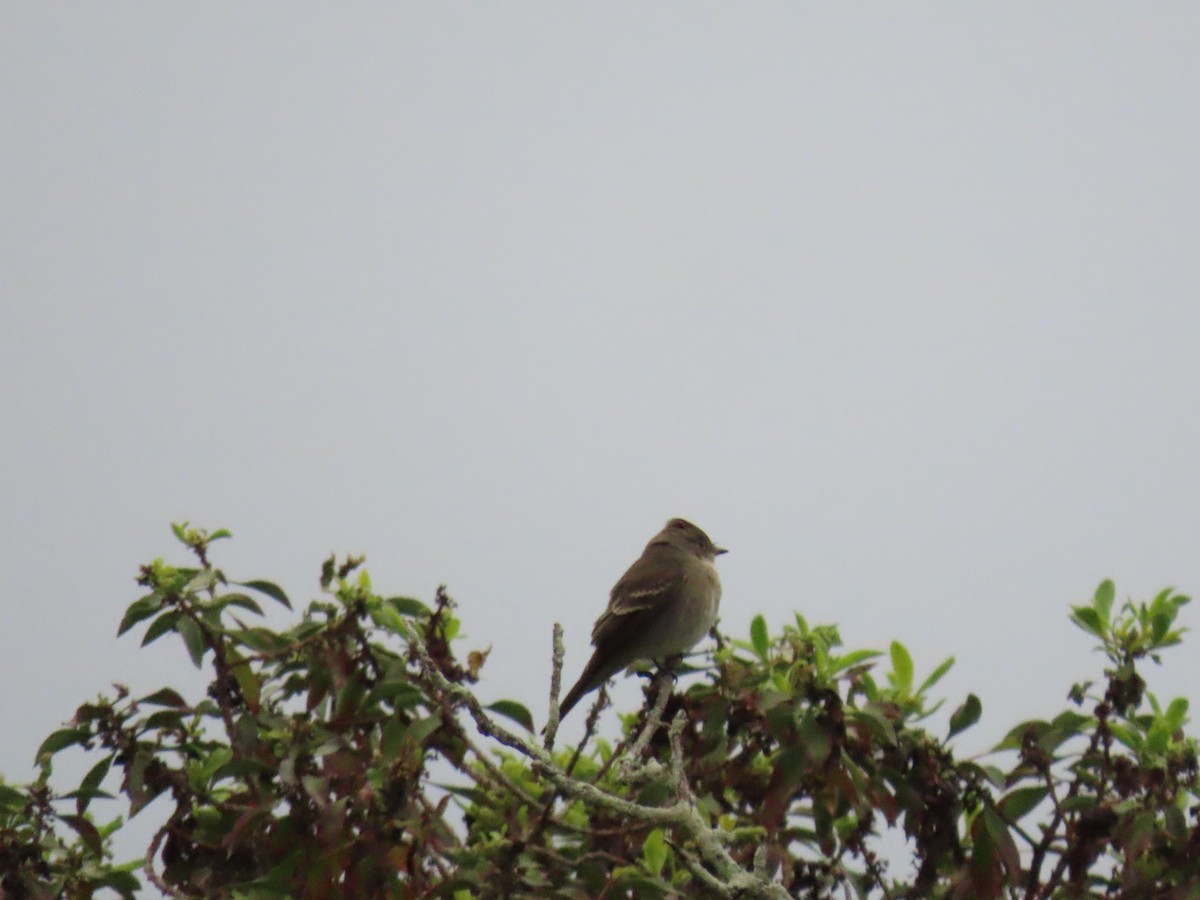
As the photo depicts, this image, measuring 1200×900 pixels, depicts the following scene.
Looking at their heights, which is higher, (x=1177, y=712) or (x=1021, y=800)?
(x=1177, y=712)

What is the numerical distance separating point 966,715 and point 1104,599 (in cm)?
64

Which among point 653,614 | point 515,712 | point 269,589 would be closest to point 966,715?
point 515,712

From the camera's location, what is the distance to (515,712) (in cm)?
440

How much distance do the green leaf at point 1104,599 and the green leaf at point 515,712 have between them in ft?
5.98

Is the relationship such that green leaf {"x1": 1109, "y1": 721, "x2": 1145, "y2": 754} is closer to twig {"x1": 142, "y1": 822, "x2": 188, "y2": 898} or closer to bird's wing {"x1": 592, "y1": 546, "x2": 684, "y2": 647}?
twig {"x1": 142, "y1": 822, "x2": 188, "y2": 898}

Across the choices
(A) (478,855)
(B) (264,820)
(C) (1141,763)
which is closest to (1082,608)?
(C) (1141,763)

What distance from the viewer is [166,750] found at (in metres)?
4.71

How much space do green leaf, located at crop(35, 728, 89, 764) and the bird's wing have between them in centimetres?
479

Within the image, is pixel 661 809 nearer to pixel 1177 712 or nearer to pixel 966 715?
pixel 966 715

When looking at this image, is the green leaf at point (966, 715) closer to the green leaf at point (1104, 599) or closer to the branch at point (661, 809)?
the green leaf at point (1104, 599)

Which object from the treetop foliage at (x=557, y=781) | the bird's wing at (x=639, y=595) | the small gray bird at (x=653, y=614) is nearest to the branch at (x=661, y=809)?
the treetop foliage at (x=557, y=781)

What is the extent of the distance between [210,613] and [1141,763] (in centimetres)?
294

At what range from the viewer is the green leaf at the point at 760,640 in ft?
15.8

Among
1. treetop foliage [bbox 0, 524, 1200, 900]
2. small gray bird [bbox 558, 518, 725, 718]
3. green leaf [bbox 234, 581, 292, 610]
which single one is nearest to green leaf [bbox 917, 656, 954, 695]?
treetop foliage [bbox 0, 524, 1200, 900]
